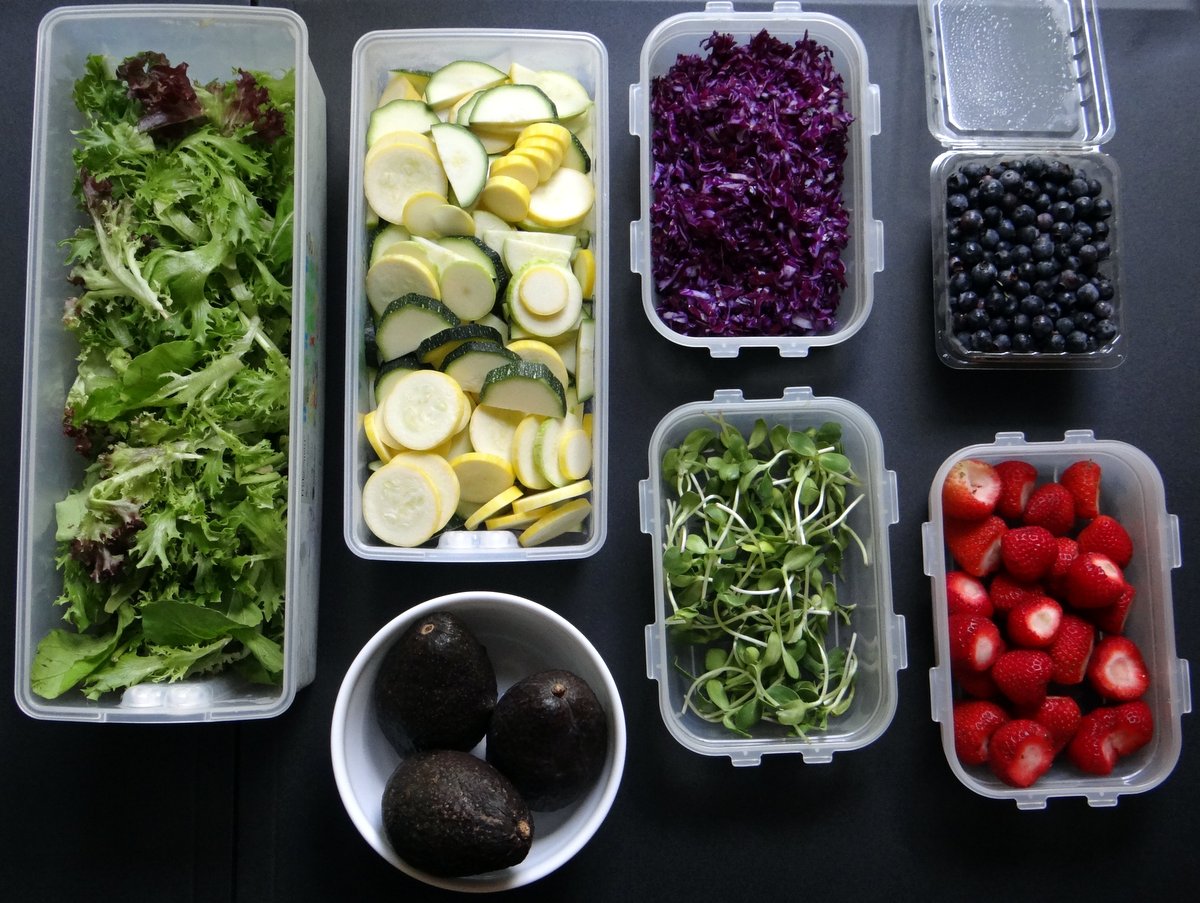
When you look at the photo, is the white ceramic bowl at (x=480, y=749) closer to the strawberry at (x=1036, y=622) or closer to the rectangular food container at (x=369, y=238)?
the rectangular food container at (x=369, y=238)

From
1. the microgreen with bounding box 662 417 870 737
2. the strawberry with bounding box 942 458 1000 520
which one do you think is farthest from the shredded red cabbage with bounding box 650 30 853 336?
the strawberry with bounding box 942 458 1000 520

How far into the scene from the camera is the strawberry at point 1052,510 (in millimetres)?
1224

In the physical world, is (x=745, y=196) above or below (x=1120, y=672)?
above

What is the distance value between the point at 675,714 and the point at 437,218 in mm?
722

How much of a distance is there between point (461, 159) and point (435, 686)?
66cm

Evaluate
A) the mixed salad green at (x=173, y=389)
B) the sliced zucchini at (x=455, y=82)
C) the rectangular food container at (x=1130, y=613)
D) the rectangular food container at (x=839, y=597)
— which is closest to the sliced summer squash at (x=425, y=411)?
the mixed salad green at (x=173, y=389)

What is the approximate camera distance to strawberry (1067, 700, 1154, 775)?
121cm

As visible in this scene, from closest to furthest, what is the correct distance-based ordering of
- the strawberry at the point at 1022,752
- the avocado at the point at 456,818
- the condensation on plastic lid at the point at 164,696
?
1. the avocado at the point at 456,818
2. the condensation on plastic lid at the point at 164,696
3. the strawberry at the point at 1022,752

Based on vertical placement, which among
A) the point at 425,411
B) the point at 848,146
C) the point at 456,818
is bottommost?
the point at 456,818

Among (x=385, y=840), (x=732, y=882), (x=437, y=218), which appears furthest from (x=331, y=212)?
(x=732, y=882)

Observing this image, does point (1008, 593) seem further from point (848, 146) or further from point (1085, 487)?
point (848, 146)

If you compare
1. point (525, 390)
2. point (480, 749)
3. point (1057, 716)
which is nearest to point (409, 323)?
point (525, 390)

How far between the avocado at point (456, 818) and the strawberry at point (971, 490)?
0.68 metres

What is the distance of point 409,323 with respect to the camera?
3.76 ft
